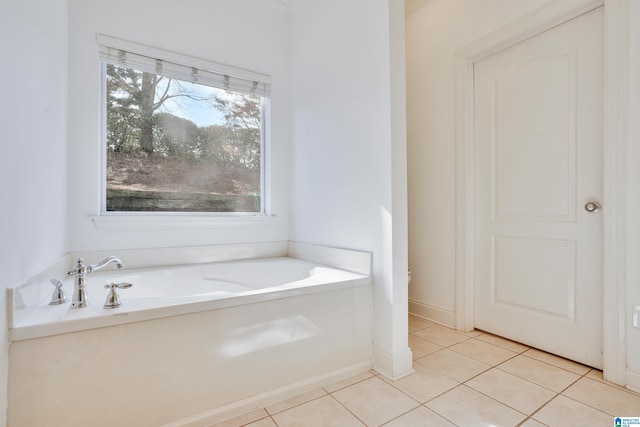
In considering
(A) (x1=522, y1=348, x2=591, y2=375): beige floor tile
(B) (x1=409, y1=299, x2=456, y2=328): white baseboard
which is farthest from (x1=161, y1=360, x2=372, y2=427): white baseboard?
(A) (x1=522, y1=348, x2=591, y2=375): beige floor tile

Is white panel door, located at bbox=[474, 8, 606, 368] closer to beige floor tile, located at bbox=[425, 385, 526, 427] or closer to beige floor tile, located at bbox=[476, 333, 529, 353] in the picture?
beige floor tile, located at bbox=[476, 333, 529, 353]

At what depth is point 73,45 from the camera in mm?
1856

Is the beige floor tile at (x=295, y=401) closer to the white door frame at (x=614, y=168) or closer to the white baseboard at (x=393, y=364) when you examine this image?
the white baseboard at (x=393, y=364)

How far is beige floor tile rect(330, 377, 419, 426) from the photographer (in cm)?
133

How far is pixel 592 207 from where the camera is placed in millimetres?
1705

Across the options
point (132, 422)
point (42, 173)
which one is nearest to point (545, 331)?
point (132, 422)

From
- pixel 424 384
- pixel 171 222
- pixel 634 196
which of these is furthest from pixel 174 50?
pixel 634 196

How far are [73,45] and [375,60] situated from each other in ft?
5.90

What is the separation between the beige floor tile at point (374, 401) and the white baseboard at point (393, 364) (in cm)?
7

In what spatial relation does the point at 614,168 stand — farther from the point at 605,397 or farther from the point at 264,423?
→ the point at 264,423

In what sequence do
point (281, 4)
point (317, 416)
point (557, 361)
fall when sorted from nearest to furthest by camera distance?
point (317, 416), point (557, 361), point (281, 4)

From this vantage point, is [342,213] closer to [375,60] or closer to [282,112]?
[375,60]

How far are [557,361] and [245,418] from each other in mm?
1785

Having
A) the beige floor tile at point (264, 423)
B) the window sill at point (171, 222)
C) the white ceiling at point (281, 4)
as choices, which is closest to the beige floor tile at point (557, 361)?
the beige floor tile at point (264, 423)
